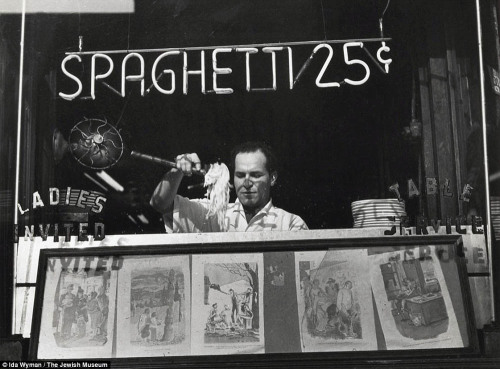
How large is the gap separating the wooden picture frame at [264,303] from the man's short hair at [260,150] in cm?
62

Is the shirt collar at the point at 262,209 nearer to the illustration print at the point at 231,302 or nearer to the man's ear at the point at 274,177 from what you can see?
the man's ear at the point at 274,177

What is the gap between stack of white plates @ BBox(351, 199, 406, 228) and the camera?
4.86m

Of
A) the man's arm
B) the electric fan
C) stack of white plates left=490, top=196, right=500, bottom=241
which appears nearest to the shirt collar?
the man's arm

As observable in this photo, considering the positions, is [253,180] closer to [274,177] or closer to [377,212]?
[274,177]

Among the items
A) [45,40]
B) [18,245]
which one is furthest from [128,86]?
[18,245]

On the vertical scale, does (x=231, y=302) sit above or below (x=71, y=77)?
below

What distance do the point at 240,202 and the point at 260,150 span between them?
44 centimetres

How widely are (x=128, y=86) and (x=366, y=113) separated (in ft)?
6.26

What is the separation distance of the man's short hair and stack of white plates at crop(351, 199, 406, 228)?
0.69m

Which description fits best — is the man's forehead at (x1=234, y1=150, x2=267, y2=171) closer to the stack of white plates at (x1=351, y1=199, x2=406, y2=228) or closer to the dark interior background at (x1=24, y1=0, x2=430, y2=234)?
the dark interior background at (x1=24, y1=0, x2=430, y2=234)

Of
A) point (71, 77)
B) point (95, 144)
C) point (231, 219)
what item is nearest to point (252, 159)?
point (231, 219)

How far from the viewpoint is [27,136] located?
16.4 feet

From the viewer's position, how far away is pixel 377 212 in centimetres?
487

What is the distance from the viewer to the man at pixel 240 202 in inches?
194
